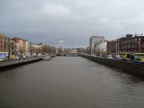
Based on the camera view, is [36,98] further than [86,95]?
No

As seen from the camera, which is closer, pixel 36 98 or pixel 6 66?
pixel 36 98

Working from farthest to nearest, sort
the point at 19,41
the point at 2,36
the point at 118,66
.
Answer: the point at 19,41, the point at 2,36, the point at 118,66

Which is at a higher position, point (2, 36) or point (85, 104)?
point (2, 36)

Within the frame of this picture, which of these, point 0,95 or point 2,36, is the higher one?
point 2,36

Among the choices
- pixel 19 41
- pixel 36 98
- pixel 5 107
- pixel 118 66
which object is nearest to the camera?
pixel 5 107

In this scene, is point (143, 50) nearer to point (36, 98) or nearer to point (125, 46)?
point (125, 46)

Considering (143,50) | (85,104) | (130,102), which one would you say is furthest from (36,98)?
(143,50)

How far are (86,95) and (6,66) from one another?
34.1m

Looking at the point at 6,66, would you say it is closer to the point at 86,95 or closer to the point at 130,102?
the point at 86,95

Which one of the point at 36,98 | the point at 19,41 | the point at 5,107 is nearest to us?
the point at 5,107

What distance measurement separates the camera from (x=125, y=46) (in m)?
144

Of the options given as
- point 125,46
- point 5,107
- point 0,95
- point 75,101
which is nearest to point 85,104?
point 75,101

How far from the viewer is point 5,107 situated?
16656 millimetres

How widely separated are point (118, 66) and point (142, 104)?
40.7 metres
